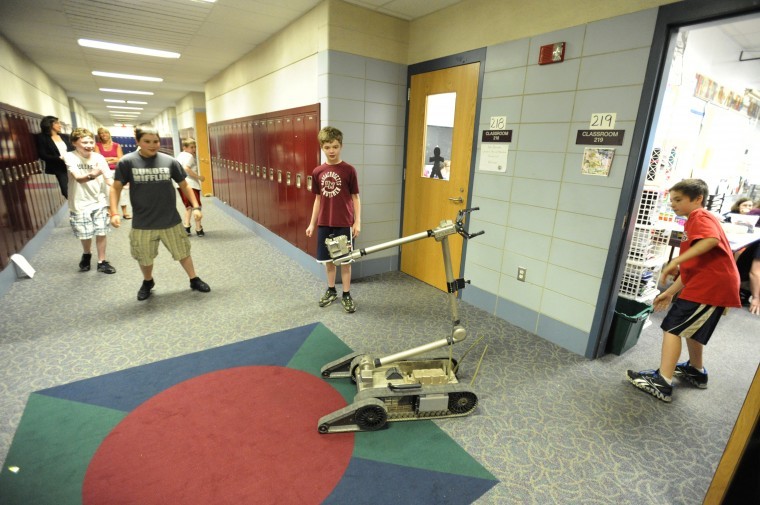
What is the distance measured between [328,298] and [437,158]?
186 centimetres

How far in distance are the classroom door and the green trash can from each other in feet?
4.72

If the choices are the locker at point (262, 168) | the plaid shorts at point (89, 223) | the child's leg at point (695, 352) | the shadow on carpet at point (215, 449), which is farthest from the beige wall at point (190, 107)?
the child's leg at point (695, 352)

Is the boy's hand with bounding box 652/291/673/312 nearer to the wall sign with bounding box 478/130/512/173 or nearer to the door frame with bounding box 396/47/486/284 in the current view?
the wall sign with bounding box 478/130/512/173

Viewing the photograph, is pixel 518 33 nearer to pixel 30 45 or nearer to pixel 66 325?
pixel 66 325

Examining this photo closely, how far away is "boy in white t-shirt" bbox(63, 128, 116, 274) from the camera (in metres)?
3.74

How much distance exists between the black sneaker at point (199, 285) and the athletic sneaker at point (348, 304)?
1462 mm

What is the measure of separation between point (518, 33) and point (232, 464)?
3523 mm

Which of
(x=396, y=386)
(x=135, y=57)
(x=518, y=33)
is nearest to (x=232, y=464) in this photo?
(x=396, y=386)

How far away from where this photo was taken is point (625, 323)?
8.89ft

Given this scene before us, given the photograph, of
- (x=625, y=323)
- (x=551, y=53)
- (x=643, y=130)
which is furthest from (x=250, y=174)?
(x=625, y=323)

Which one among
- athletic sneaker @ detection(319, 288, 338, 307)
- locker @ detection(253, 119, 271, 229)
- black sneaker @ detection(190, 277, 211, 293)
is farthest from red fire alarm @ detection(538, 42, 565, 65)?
locker @ detection(253, 119, 271, 229)

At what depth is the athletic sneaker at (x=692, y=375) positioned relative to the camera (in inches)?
96.8

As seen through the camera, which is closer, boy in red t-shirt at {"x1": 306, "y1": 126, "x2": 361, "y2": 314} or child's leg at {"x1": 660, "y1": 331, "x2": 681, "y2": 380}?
child's leg at {"x1": 660, "y1": 331, "x2": 681, "y2": 380}

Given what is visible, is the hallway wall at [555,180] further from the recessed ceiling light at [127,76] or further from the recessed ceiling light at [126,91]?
the recessed ceiling light at [126,91]
